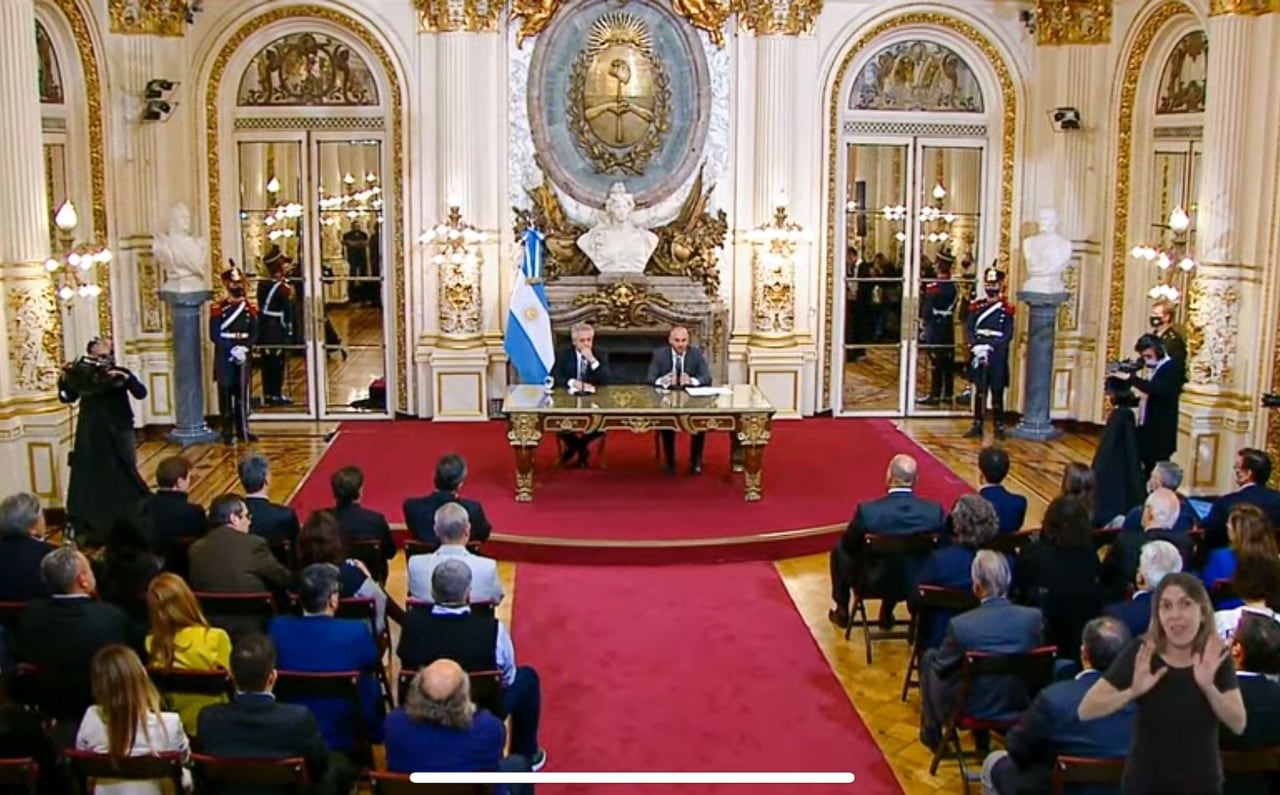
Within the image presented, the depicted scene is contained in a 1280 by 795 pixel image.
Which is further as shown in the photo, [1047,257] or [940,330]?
[940,330]

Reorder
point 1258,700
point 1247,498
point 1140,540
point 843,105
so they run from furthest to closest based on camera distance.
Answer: point 843,105 < point 1247,498 < point 1140,540 < point 1258,700

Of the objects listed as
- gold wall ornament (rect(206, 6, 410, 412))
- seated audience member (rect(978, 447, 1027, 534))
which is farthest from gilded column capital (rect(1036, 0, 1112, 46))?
seated audience member (rect(978, 447, 1027, 534))

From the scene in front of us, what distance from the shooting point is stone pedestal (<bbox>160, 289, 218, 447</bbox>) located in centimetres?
1312

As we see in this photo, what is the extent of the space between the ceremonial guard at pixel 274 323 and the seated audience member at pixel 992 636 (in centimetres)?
957

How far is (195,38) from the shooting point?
13711 millimetres

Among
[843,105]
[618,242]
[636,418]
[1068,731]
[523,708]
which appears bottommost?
[523,708]

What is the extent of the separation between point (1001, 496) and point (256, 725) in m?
4.55

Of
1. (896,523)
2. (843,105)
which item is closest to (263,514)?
(896,523)

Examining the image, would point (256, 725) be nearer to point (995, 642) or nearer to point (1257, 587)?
point (995, 642)

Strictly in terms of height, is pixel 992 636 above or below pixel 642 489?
above

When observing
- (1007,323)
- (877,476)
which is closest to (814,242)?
(1007,323)

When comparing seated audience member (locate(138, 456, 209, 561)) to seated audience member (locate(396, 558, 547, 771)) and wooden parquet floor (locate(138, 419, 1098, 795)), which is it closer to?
wooden parquet floor (locate(138, 419, 1098, 795))

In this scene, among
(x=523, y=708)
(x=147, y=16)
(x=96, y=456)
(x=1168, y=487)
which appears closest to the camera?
(x=523, y=708)

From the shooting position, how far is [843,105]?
14.3 m
